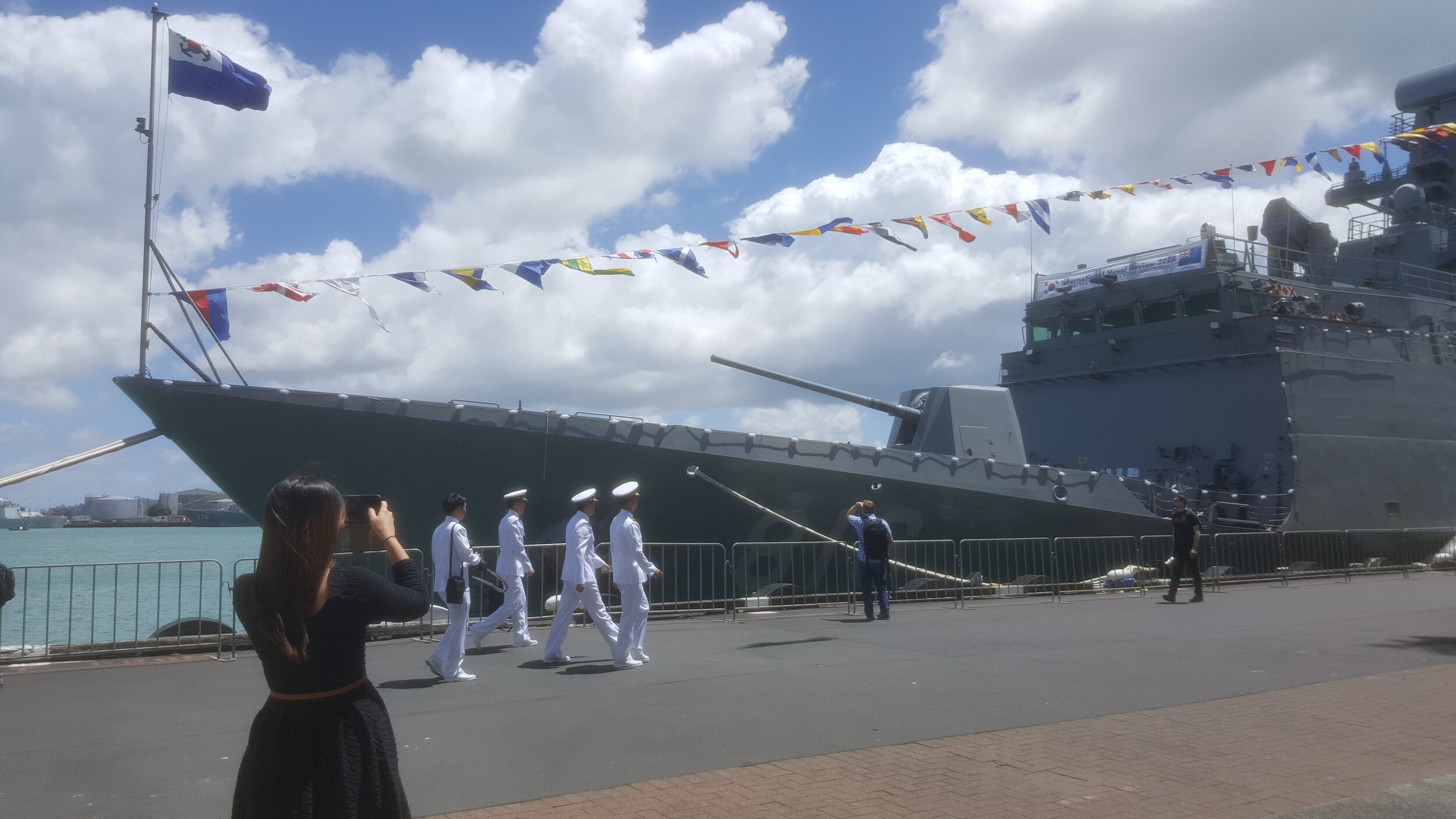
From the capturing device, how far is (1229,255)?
734 inches

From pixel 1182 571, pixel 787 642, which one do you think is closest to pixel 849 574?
pixel 787 642

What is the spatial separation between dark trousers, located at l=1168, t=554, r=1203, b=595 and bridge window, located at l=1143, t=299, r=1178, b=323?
7.54 m

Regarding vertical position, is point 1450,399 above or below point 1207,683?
above

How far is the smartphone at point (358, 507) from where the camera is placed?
8.76 feet

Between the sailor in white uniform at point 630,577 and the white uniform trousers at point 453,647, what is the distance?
1200 mm

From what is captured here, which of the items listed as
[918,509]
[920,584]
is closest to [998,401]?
[918,509]

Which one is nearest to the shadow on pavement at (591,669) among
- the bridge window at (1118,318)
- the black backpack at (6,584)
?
the black backpack at (6,584)

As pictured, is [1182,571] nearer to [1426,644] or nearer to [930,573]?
[930,573]

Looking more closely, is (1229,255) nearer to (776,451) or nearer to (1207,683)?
(776,451)

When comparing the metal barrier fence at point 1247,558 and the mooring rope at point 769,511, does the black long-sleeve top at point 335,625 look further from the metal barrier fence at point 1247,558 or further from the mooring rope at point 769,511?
the metal barrier fence at point 1247,558

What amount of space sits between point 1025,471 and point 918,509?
1945mm

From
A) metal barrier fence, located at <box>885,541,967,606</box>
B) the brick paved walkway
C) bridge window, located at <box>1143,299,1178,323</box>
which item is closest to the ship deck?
the brick paved walkway

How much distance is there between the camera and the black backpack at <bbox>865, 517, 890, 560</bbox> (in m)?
11.1

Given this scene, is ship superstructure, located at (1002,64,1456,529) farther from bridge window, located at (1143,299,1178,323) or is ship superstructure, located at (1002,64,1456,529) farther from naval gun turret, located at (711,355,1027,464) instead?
naval gun turret, located at (711,355,1027,464)
